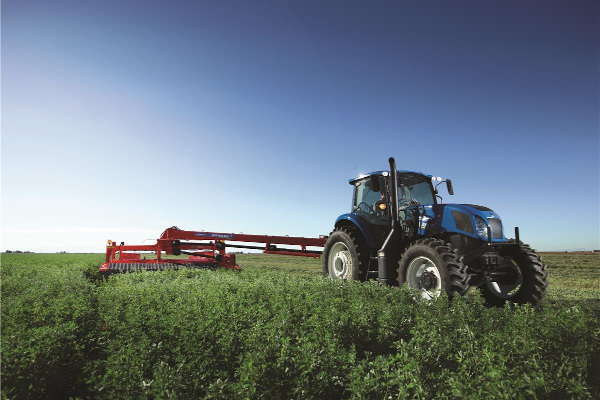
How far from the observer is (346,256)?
295 inches

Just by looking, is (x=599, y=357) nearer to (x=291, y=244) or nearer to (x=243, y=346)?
(x=243, y=346)

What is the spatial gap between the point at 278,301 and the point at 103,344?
7.10ft

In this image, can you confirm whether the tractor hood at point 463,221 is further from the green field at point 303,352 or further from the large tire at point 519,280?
the green field at point 303,352

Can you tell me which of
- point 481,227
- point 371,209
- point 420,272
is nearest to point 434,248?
point 420,272

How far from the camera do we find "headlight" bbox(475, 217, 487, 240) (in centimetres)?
559

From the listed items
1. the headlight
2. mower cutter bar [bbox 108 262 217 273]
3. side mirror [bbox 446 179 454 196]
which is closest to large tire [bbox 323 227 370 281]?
side mirror [bbox 446 179 454 196]

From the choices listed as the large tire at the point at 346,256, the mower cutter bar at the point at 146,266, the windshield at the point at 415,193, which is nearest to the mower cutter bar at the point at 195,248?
the mower cutter bar at the point at 146,266

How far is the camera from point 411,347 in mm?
3213

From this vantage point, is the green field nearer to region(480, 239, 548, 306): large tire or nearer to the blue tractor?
the blue tractor

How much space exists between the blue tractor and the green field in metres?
0.72

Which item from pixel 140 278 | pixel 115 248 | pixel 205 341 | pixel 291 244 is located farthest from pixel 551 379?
pixel 115 248

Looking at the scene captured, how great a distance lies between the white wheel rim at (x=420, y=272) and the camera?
5.32m

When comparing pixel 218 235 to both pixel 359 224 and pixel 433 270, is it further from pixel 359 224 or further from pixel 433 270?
pixel 433 270

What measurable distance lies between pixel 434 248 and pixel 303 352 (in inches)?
118
